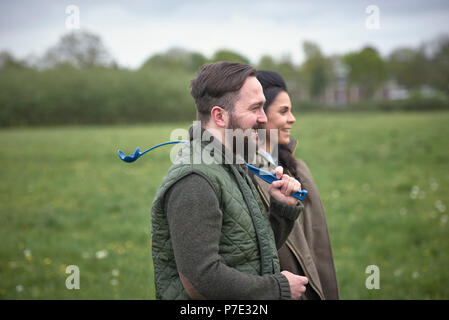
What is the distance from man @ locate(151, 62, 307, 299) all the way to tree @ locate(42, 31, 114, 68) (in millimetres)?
45550

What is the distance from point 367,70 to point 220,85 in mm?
68863

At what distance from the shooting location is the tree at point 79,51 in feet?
146

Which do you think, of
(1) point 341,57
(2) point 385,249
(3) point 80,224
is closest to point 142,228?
(3) point 80,224

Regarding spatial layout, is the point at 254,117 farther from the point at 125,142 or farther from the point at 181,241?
the point at 125,142

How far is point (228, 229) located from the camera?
6.21 feet

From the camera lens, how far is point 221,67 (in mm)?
1971

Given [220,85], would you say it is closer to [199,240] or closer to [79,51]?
[199,240]

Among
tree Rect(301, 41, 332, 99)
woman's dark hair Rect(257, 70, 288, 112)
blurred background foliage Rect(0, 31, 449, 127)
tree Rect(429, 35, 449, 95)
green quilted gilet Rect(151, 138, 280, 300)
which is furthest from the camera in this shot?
tree Rect(301, 41, 332, 99)

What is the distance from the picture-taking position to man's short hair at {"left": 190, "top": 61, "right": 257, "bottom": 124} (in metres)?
1.93
